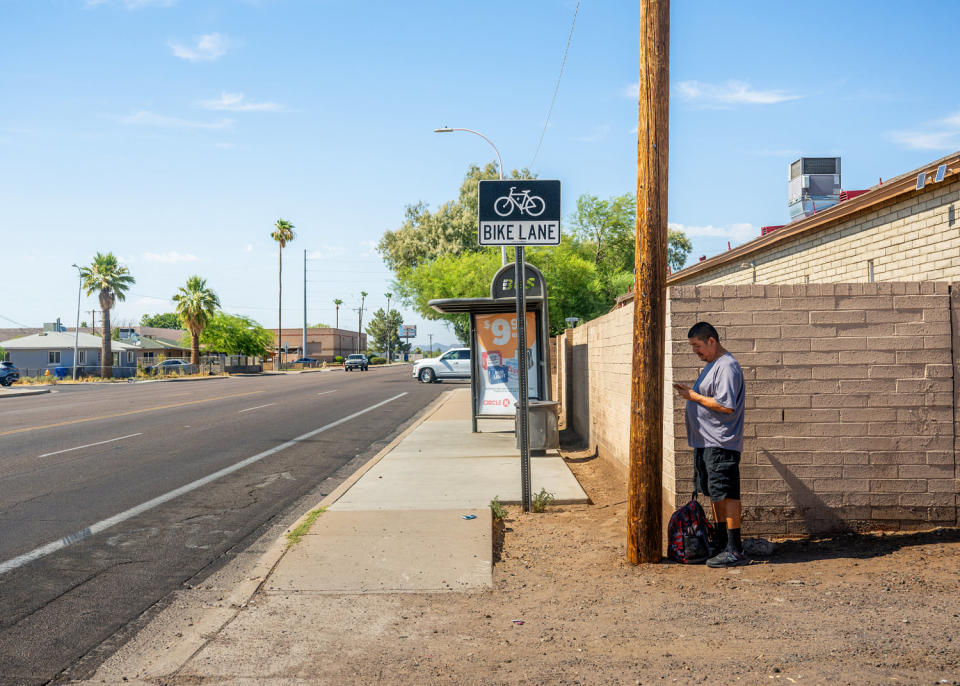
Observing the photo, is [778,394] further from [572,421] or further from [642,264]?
[572,421]

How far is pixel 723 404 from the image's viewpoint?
19.5ft

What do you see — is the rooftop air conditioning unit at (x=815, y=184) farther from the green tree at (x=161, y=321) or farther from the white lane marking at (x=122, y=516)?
the green tree at (x=161, y=321)

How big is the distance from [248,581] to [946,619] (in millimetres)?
4594

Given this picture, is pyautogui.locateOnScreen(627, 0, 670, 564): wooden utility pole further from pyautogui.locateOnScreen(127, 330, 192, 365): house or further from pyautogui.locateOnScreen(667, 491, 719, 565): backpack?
pyautogui.locateOnScreen(127, 330, 192, 365): house

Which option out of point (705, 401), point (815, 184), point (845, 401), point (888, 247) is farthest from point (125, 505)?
point (815, 184)

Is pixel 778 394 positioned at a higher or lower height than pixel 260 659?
higher

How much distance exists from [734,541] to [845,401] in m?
1.73

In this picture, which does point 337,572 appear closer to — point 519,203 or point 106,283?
point 519,203

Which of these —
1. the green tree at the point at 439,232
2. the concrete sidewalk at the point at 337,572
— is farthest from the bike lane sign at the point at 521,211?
the green tree at the point at 439,232

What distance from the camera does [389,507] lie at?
8375 millimetres

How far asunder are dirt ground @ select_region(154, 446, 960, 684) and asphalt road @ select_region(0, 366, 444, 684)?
1.04 metres

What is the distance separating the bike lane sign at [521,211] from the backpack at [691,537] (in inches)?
125

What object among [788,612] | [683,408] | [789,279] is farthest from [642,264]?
[789,279]

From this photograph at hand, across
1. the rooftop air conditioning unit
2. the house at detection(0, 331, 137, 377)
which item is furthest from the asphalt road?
the house at detection(0, 331, 137, 377)
